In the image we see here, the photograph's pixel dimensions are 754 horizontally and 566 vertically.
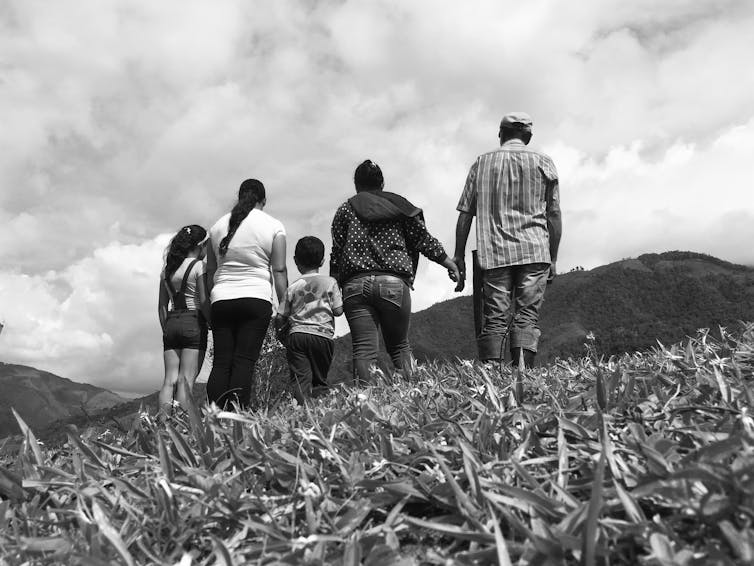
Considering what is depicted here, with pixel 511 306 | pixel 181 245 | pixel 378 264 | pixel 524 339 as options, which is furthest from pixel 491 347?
pixel 181 245

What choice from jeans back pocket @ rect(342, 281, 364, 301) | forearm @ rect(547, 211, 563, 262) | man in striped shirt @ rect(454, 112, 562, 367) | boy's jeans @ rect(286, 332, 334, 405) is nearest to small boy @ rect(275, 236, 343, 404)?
boy's jeans @ rect(286, 332, 334, 405)

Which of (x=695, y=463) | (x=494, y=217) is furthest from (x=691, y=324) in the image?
(x=695, y=463)

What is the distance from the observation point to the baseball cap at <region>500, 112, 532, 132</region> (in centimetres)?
550

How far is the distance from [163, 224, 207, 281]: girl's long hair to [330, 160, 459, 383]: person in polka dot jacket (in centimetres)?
151

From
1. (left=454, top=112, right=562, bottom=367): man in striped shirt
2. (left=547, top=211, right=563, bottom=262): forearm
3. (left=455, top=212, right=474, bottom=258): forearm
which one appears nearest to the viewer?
(left=454, top=112, right=562, bottom=367): man in striped shirt

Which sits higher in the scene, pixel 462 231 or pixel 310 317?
pixel 462 231

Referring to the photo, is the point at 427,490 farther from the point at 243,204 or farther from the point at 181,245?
the point at 181,245

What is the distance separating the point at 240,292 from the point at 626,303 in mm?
72196

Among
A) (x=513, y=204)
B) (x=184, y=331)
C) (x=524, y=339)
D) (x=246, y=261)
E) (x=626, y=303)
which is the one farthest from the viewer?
(x=626, y=303)

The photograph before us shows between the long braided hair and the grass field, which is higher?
the long braided hair

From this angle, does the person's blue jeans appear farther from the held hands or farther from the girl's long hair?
the girl's long hair

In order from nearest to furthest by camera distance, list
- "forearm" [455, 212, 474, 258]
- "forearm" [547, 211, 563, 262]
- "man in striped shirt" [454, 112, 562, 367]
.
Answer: "man in striped shirt" [454, 112, 562, 367], "forearm" [547, 211, 563, 262], "forearm" [455, 212, 474, 258]

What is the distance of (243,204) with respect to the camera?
5.24 metres

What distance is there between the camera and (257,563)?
Result: 4.20 ft
